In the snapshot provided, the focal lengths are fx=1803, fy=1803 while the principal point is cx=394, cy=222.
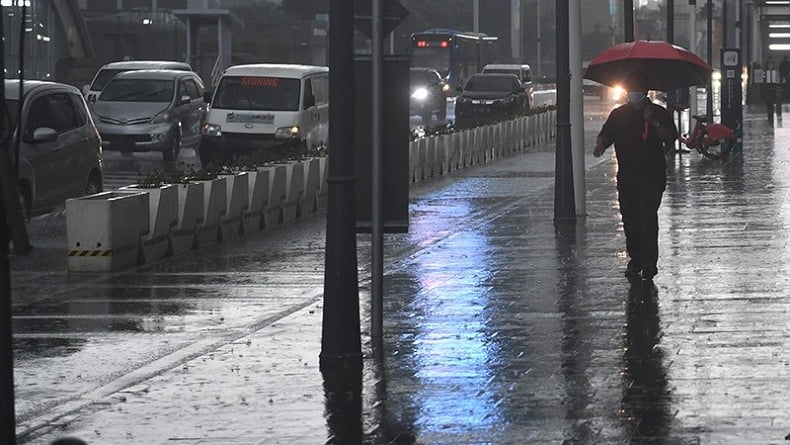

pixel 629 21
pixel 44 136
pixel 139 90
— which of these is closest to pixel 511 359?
pixel 44 136

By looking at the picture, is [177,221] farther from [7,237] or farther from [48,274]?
[7,237]

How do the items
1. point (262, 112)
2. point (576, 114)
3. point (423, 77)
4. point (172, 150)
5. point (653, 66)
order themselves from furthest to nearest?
point (423, 77)
point (172, 150)
point (262, 112)
point (576, 114)
point (653, 66)

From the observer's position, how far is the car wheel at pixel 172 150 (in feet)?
113

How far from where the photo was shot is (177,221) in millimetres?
18469

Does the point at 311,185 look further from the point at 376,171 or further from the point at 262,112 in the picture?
the point at 376,171

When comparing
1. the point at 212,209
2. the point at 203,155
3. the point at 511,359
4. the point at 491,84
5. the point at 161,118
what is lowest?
the point at 511,359

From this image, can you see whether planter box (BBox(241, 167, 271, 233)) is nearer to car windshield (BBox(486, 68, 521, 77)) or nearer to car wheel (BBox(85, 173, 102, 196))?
car wheel (BBox(85, 173, 102, 196))

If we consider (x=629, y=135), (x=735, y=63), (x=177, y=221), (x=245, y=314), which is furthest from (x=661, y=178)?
(x=735, y=63)

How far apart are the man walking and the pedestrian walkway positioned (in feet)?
1.00

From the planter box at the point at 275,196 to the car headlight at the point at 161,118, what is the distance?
12.3 metres

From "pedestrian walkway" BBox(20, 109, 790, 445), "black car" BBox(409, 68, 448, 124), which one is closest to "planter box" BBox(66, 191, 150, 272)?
"pedestrian walkway" BBox(20, 109, 790, 445)

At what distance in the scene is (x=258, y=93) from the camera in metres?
32.8

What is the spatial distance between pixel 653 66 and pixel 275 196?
20.5 ft

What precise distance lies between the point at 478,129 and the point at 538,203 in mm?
11351
